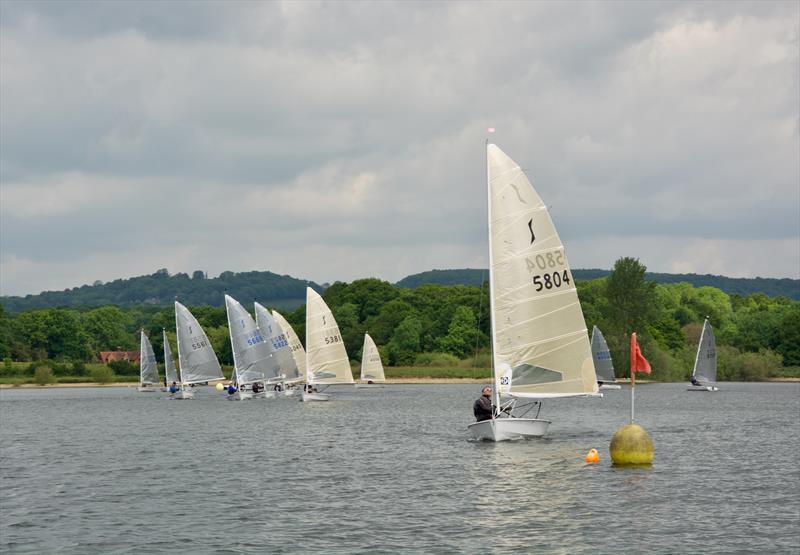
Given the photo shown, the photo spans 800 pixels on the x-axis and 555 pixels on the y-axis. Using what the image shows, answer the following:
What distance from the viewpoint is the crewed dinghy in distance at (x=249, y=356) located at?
324 feet

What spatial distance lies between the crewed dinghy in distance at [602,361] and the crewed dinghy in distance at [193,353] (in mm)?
47271

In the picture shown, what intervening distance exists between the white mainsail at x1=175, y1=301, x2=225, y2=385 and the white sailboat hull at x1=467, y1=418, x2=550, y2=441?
2396 inches

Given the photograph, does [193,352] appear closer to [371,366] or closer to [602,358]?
[371,366]

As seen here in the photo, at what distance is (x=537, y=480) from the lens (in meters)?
36.1

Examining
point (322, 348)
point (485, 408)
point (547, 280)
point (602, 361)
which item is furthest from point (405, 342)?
point (547, 280)

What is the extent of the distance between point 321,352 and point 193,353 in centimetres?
1619

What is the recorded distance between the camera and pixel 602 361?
13062 centimetres

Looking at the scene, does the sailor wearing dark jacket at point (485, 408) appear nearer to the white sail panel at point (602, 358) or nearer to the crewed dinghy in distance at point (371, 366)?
the white sail panel at point (602, 358)

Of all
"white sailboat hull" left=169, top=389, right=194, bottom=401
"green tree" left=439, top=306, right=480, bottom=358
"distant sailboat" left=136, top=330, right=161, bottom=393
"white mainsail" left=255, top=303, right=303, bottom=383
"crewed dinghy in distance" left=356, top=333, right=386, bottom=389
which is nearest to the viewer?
"white mainsail" left=255, top=303, right=303, bottom=383

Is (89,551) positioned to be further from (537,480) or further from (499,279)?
(499,279)

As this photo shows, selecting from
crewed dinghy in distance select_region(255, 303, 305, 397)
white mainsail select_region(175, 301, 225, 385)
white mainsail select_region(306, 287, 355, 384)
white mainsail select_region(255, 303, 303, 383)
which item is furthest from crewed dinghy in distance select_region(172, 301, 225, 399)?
white mainsail select_region(306, 287, 355, 384)

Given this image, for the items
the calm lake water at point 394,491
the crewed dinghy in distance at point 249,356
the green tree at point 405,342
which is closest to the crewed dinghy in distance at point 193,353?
the crewed dinghy in distance at point 249,356

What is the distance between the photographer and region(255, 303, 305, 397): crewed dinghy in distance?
99.5 m

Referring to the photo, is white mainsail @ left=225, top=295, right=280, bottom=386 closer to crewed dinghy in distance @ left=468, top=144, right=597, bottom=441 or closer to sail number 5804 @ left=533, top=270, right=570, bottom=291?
crewed dinghy in distance @ left=468, top=144, right=597, bottom=441
